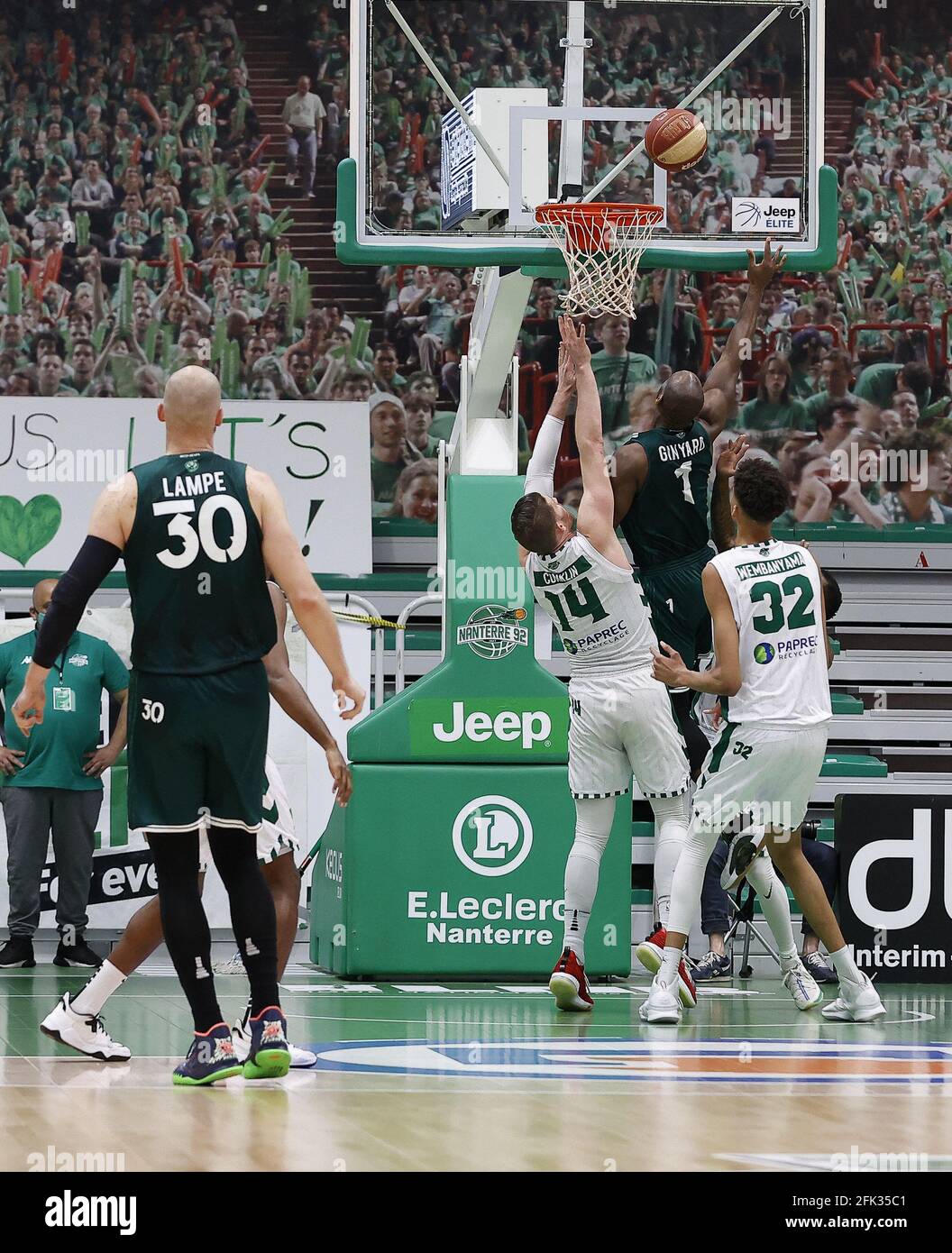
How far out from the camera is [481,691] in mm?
9469

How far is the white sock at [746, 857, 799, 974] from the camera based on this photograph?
8234mm

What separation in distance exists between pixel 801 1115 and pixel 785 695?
2608 millimetres

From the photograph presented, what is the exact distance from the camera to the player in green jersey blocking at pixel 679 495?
8617 mm

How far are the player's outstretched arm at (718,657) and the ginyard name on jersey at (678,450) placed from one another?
4.42 ft

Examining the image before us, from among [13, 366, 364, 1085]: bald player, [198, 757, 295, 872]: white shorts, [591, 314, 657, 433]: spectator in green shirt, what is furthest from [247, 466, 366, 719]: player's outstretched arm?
[591, 314, 657, 433]: spectator in green shirt

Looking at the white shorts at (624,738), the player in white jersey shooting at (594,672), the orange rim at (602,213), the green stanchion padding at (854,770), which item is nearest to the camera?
the player in white jersey shooting at (594,672)

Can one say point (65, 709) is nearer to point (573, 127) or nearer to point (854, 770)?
point (573, 127)

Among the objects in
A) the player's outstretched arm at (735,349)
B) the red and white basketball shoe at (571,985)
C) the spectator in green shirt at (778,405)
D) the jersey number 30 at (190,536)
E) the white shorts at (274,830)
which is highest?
the spectator in green shirt at (778,405)

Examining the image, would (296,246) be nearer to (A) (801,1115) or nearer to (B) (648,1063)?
(B) (648,1063)

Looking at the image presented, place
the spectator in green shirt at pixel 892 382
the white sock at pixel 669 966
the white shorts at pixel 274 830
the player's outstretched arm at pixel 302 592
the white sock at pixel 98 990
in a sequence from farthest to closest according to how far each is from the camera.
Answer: the spectator in green shirt at pixel 892 382 → the white sock at pixel 669 966 → the white shorts at pixel 274 830 → the white sock at pixel 98 990 → the player's outstretched arm at pixel 302 592

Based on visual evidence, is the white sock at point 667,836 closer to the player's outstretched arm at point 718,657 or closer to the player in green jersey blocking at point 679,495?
the player in green jersey blocking at point 679,495

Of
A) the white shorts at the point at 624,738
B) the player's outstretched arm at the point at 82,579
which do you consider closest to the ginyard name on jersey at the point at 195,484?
the player's outstretched arm at the point at 82,579

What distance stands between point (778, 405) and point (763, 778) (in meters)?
11.1

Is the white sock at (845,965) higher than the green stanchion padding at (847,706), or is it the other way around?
the green stanchion padding at (847,706)
